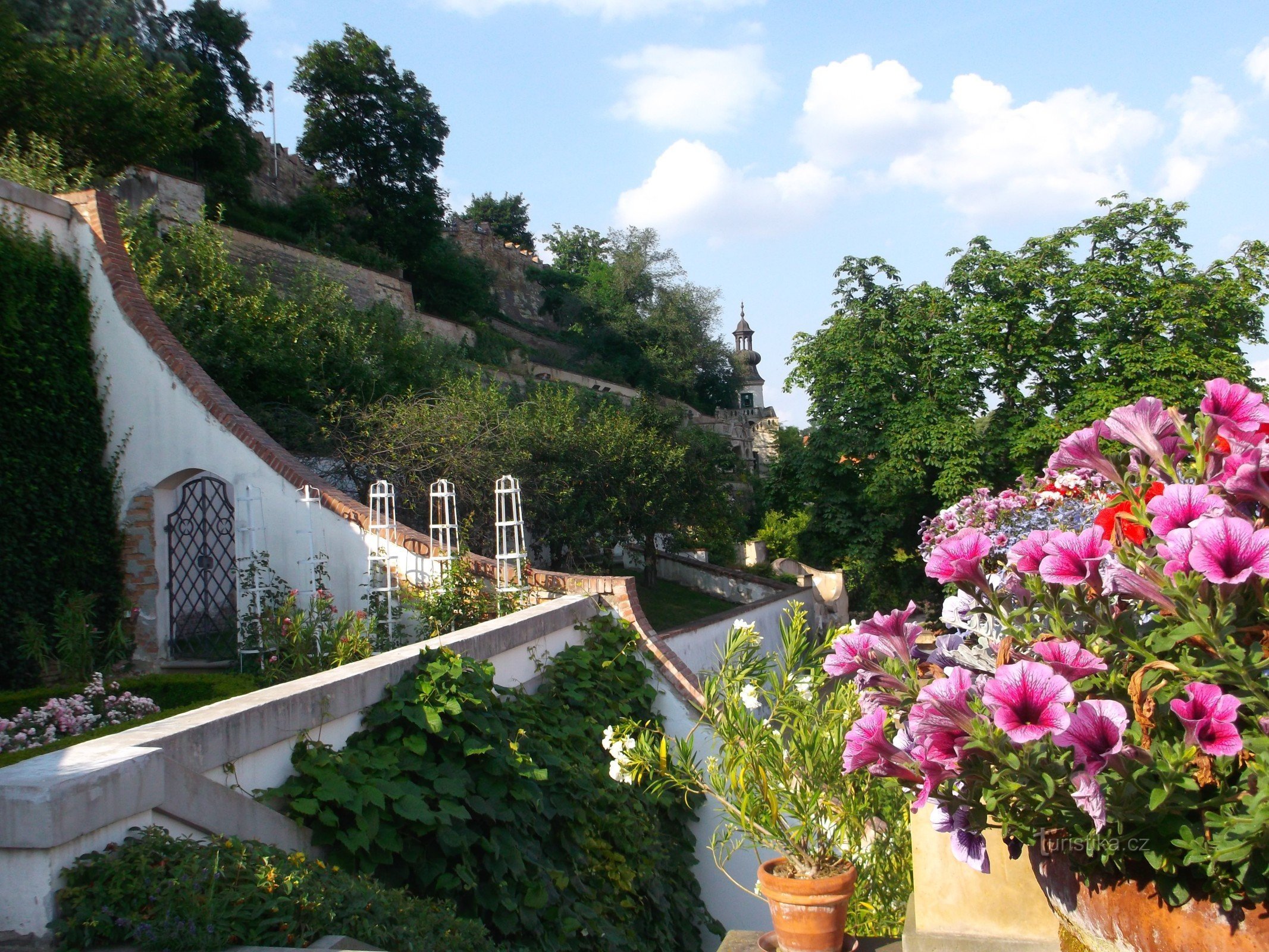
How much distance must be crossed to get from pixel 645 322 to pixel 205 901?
39.4 m

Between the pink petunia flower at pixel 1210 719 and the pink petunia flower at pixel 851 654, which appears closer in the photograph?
the pink petunia flower at pixel 1210 719

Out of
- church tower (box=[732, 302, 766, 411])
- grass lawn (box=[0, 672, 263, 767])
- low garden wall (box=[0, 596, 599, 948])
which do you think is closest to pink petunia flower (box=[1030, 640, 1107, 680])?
low garden wall (box=[0, 596, 599, 948])

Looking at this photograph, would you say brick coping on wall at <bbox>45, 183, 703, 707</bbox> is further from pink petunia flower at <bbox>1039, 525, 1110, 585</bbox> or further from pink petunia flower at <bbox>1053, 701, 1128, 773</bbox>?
pink petunia flower at <bbox>1053, 701, 1128, 773</bbox>

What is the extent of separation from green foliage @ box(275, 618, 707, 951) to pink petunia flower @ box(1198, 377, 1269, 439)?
3.46 meters

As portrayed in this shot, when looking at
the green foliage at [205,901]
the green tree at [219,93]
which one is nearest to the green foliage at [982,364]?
the green tree at [219,93]

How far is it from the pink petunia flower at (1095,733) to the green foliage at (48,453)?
8.29 meters

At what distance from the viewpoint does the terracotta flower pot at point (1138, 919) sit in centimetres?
151

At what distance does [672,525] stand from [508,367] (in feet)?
33.9

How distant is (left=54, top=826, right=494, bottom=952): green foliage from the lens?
2740 millimetres

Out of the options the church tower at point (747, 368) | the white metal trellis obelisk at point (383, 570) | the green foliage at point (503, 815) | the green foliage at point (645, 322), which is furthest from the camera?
the church tower at point (747, 368)

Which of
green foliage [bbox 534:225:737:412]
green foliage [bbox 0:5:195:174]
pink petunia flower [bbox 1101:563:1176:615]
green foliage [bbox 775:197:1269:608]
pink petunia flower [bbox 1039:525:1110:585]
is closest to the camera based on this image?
pink petunia flower [bbox 1101:563:1176:615]

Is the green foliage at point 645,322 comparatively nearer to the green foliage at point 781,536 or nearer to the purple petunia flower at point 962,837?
the green foliage at point 781,536

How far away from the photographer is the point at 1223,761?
1.47 metres

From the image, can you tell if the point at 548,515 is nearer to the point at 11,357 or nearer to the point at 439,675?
the point at 11,357
